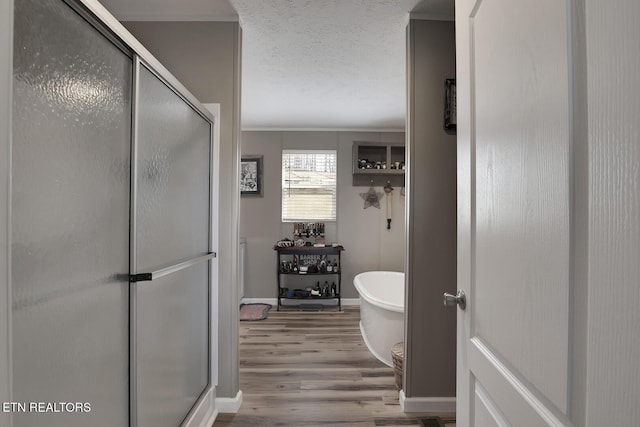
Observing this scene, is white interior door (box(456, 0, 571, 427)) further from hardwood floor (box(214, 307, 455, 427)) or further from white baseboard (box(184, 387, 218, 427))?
white baseboard (box(184, 387, 218, 427))

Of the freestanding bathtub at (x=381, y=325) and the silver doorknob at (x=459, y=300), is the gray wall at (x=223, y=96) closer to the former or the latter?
the freestanding bathtub at (x=381, y=325)

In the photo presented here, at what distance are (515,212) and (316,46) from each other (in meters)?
2.13

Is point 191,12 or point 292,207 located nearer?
point 191,12

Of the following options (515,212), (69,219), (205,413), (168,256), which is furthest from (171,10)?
(205,413)

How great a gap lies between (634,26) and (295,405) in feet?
7.79

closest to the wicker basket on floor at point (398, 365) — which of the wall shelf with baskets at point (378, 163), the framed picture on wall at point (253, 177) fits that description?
the wall shelf with baskets at point (378, 163)

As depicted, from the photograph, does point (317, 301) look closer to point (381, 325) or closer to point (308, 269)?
point (308, 269)

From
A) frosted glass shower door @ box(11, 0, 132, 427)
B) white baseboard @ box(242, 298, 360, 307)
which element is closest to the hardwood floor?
white baseboard @ box(242, 298, 360, 307)

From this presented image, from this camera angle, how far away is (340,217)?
465 cm

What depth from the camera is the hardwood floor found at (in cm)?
205

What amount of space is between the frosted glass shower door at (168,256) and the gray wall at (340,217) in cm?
260

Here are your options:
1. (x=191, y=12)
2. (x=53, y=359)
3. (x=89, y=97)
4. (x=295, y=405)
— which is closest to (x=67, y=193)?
(x=89, y=97)

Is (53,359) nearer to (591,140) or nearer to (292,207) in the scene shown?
(591,140)

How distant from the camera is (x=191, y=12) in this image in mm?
2055
